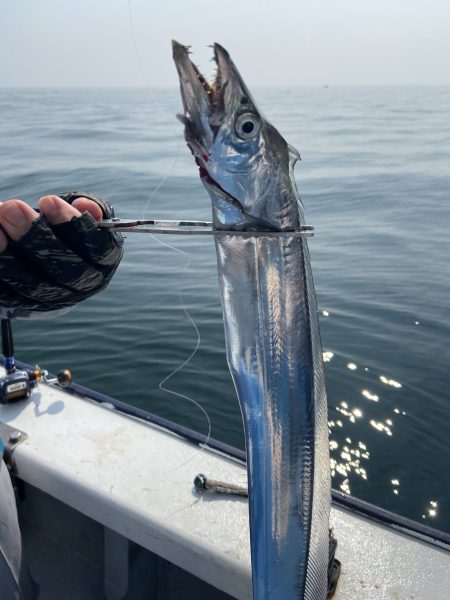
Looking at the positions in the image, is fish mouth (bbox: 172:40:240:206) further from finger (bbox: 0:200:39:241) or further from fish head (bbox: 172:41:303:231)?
finger (bbox: 0:200:39:241)

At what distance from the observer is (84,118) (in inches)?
1519

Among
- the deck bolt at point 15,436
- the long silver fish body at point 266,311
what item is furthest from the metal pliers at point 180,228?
the deck bolt at point 15,436

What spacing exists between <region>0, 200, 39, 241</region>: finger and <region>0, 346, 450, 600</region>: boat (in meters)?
1.69

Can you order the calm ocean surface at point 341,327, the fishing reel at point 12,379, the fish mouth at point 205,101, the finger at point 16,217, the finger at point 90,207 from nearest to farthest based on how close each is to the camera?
the fish mouth at point 205,101
the finger at point 16,217
the finger at point 90,207
the fishing reel at point 12,379
the calm ocean surface at point 341,327

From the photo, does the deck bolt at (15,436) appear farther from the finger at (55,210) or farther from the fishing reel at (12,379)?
the finger at (55,210)

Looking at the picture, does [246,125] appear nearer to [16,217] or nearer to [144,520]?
[16,217]

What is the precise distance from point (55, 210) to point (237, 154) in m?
0.58

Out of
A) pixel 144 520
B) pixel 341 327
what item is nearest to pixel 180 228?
pixel 144 520

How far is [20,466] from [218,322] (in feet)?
15.3

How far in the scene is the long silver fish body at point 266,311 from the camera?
1.47 m

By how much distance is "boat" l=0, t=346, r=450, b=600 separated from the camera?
8.24 ft

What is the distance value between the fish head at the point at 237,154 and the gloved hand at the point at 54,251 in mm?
461

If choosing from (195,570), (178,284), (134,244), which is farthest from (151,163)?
(195,570)

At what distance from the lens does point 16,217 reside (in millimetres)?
1584
